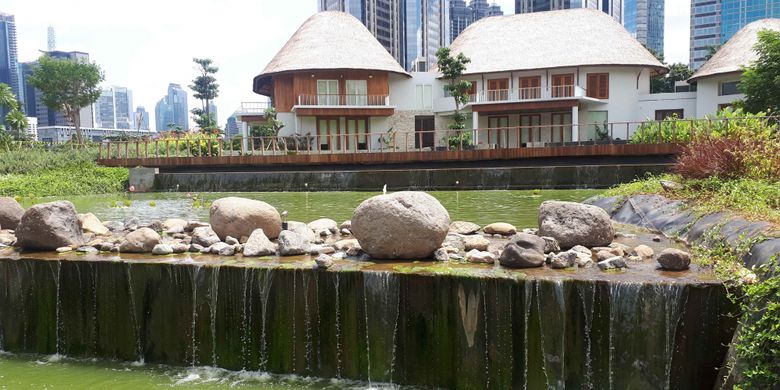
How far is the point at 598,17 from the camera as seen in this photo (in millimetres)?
40969

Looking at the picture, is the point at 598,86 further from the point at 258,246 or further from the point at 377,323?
the point at 377,323

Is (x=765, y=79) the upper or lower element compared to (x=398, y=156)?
upper

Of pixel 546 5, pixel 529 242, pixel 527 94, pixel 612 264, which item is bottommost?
pixel 612 264

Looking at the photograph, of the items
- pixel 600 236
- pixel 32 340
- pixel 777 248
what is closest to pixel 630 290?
pixel 777 248

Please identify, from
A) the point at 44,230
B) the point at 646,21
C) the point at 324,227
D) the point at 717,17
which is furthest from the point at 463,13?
the point at 44,230

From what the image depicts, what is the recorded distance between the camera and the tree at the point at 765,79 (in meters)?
29.7

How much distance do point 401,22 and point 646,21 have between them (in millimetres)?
106159

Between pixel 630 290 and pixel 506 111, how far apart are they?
33091mm

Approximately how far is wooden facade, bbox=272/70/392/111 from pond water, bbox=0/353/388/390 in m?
32.2

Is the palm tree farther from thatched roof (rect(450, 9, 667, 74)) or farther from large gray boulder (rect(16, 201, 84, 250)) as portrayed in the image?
large gray boulder (rect(16, 201, 84, 250))

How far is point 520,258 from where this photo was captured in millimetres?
7168

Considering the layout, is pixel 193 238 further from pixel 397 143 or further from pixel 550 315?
pixel 397 143

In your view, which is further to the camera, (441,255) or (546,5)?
(546,5)

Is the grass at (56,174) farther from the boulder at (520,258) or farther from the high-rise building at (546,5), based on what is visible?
the high-rise building at (546,5)
